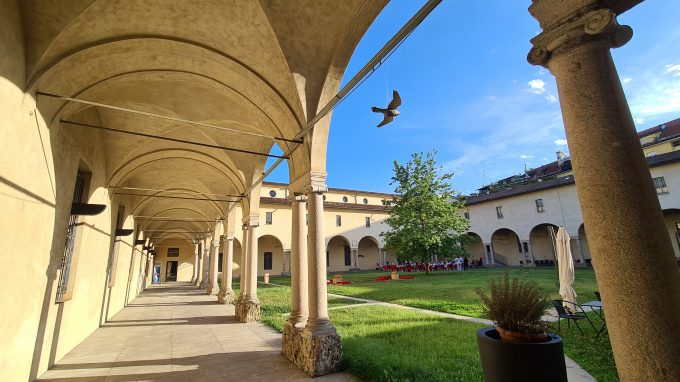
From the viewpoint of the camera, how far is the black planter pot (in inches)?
98.3

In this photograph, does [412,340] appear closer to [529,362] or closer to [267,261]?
[529,362]

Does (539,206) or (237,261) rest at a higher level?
(539,206)

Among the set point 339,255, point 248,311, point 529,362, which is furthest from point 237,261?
point 529,362

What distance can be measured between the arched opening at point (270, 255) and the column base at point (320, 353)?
92.4 feet

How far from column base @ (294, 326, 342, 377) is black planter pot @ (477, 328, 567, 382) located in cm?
287

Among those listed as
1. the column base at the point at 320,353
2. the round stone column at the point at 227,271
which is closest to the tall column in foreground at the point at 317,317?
the column base at the point at 320,353

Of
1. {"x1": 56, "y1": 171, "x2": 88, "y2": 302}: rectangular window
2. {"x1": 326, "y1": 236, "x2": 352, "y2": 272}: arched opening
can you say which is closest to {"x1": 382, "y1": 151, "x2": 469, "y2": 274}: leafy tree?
{"x1": 326, "y1": 236, "x2": 352, "y2": 272}: arched opening

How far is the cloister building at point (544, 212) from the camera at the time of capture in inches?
900

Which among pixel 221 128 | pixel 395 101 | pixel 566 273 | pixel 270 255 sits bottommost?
pixel 566 273

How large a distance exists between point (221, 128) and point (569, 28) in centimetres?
526

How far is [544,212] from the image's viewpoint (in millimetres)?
28938

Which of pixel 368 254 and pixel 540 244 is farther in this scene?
pixel 368 254

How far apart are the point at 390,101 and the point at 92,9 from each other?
Answer: 4167mm

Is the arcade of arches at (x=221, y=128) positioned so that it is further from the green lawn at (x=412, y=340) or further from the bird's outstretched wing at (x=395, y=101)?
the bird's outstretched wing at (x=395, y=101)
